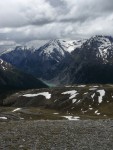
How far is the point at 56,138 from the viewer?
39.9 meters

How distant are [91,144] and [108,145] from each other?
1647 millimetres

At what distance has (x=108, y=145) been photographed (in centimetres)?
3662

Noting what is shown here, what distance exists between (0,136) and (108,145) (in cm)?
1172

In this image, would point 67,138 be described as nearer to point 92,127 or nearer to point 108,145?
point 108,145

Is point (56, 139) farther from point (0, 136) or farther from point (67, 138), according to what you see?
point (0, 136)

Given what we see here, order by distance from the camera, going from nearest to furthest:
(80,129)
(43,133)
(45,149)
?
1. (45,149)
2. (43,133)
3. (80,129)

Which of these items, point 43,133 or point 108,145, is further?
point 43,133

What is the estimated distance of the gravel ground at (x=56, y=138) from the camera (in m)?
35.7

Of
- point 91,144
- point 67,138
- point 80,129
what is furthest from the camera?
point 80,129

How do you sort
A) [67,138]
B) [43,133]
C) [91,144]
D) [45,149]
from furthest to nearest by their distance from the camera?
[43,133] → [67,138] → [91,144] → [45,149]

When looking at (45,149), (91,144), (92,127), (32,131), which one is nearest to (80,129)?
(92,127)

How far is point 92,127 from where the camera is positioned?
4891 centimetres

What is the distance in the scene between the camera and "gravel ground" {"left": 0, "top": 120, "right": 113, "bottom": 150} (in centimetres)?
3566

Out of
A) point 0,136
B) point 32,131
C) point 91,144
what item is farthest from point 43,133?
point 91,144
